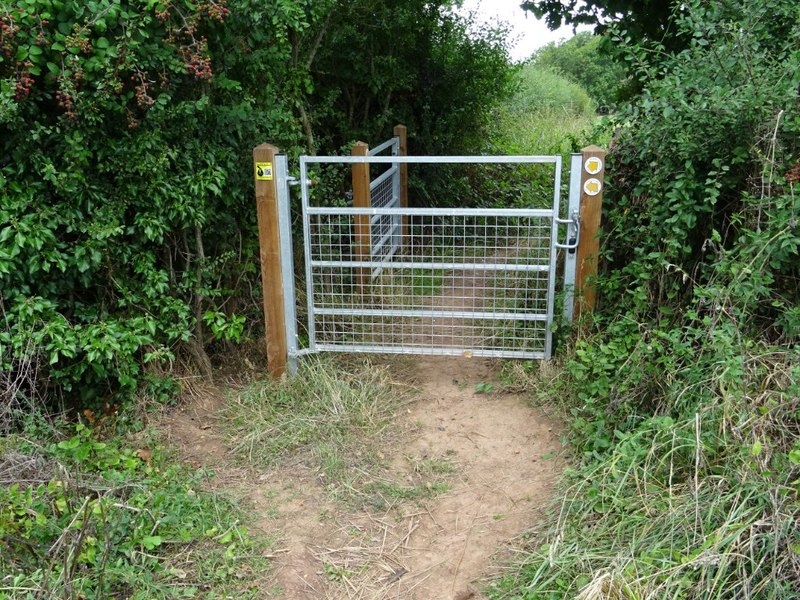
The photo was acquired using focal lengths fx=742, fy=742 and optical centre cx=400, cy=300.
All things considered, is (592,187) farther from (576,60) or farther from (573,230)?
(576,60)

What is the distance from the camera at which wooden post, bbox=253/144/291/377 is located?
190 inches

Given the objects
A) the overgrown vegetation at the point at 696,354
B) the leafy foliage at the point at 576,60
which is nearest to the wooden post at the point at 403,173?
the overgrown vegetation at the point at 696,354

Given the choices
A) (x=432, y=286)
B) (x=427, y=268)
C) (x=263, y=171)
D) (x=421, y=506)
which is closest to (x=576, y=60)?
(x=427, y=268)

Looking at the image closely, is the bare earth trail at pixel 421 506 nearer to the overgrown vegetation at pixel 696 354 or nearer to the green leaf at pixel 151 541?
the overgrown vegetation at pixel 696 354

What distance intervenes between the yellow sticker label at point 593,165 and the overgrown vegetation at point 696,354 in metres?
0.26

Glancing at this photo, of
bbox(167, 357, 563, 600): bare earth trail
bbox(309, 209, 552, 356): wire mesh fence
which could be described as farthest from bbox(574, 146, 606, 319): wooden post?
bbox(167, 357, 563, 600): bare earth trail

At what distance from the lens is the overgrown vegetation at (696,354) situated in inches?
114

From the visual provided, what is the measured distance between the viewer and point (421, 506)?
4.01 m

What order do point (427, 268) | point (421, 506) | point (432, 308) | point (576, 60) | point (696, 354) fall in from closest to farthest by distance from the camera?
point (696, 354)
point (421, 506)
point (432, 308)
point (427, 268)
point (576, 60)

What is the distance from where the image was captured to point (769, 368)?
3375mm

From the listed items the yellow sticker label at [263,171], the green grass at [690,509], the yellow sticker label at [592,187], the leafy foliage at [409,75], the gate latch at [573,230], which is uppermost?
the leafy foliage at [409,75]

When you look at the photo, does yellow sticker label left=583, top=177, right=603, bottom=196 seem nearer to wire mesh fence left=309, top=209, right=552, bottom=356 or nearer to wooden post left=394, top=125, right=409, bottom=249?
wire mesh fence left=309, top=209, right=552, bottom=356

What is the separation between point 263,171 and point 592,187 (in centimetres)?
210

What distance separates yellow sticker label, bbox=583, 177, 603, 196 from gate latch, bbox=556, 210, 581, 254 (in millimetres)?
143
